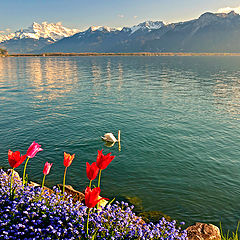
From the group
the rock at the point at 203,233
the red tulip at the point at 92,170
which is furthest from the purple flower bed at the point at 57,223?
the rock at the point at 203,233

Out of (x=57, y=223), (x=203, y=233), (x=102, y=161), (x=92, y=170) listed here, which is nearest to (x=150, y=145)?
(x=203, y=233)

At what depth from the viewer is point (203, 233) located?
28.5ft

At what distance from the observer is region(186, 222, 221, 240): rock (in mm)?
8461

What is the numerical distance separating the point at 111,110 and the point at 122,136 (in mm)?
9571

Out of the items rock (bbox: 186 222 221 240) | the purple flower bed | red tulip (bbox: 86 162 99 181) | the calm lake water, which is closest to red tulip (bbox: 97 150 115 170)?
red tulip (bbox: 86 162 99 181)

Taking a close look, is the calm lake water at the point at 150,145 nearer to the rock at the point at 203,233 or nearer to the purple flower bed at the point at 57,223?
the rock at the point at 203,233

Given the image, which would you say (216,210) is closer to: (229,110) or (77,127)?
(77,127)

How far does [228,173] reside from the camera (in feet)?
47.1

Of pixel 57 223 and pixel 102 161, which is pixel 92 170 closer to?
pixel 102 161

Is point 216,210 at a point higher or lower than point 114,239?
lower

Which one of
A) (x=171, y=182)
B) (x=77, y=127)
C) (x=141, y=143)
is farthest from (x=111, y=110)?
(x=171, y=182)

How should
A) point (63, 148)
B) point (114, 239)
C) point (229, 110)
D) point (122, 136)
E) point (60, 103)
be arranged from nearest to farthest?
point (114, 239)
point (63, 148)
point (122, 136)
point (229, 110)
point (60, 103)

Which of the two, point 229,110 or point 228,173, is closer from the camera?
point 228,173

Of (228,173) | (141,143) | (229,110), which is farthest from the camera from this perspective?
(229,110)
